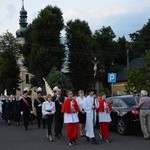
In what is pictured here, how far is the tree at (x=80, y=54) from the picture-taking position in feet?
194

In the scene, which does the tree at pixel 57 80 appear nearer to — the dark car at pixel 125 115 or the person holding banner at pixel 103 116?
the dark car at pixel 125 115

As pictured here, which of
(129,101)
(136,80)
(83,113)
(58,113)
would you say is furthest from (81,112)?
(136,80)

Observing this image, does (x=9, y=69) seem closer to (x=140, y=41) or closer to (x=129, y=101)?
(x=140, y=41)

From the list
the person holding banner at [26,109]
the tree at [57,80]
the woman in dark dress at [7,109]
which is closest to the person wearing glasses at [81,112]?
the person holding banner at [26,109]

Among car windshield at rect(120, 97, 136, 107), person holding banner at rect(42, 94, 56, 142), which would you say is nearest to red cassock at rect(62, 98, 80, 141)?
person holding banner at rect(42, 94, 56, 142)

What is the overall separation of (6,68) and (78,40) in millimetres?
18015

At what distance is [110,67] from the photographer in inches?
3201

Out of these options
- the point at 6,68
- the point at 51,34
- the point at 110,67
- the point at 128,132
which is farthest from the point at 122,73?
the point at 128,132

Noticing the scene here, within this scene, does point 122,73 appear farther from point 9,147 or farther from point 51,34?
point 9,147

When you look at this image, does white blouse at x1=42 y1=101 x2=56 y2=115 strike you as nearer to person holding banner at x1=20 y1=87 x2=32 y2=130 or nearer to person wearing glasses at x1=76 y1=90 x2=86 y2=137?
person wearing glasses at x1=76 y1=90 x2=86 y2=137

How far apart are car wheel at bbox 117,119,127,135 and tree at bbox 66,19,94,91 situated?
39.0m

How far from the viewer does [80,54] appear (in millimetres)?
58188

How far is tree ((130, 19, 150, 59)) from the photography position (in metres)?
82.6

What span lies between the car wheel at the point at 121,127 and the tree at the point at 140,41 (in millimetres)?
63793
